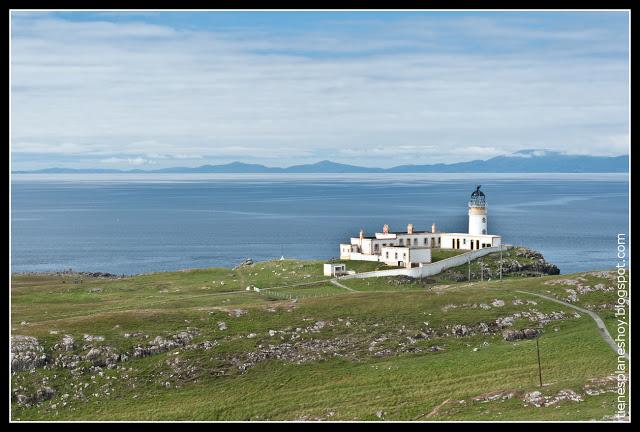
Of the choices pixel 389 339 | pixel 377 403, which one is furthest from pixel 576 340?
pixel 377 403

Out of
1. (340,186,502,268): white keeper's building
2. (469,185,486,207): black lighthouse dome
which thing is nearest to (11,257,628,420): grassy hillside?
(340,186,502,268): white keeper's building

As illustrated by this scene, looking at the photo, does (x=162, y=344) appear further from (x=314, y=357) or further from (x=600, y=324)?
(x=600, y=324)

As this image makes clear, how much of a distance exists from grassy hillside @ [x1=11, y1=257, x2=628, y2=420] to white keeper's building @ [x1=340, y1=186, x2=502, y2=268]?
13.9 meters

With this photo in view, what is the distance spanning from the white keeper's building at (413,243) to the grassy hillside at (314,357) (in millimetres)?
13887

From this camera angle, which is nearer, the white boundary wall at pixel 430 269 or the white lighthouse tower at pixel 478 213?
the white boundary wall at pixel 430 269

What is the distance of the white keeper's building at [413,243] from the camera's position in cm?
11269

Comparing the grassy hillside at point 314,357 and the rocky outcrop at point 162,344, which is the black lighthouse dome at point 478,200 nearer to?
the grassy hillside at point 314,357

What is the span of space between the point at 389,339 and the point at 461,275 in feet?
102

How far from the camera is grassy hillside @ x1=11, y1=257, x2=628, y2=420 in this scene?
68.5m

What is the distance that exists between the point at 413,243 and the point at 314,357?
4798 centimetres

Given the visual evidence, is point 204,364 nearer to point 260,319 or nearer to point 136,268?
point 260,319

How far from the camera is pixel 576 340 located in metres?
81.6

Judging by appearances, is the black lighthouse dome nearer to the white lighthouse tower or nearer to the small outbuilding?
the white lighthouse tower

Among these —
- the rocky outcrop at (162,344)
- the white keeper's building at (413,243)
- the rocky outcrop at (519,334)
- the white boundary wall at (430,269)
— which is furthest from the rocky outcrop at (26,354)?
the white keeper's building at (413,243)
